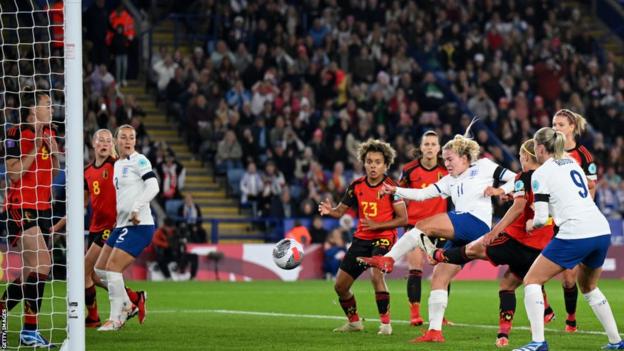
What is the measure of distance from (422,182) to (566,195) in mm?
4283

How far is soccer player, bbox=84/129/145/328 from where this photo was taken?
44.2 feet

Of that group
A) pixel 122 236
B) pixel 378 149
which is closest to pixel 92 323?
pixel 122 236

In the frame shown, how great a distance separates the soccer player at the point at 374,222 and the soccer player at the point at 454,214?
45 cm

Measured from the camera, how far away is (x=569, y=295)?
13.2m

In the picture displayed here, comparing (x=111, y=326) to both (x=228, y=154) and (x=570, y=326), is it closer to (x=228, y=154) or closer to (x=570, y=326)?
(x=570, y=326)

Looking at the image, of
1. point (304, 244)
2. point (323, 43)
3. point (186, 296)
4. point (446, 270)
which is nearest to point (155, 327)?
point (446, 270)

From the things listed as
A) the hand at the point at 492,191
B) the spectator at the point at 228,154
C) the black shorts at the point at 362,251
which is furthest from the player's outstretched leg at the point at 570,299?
the spectator at the point at 228,154

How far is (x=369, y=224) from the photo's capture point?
41.2 ft

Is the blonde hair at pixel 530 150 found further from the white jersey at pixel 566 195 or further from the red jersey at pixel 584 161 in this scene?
the red jersey at pixel 584 161

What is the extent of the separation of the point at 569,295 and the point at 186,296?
8.02 metres

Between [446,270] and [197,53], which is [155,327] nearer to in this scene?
[446,270]

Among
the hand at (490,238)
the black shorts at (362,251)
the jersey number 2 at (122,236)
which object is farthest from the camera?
the jersey number 2 at (122,236)

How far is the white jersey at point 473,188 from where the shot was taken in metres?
11.9

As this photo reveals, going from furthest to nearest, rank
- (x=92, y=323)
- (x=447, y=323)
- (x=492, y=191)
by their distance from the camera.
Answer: (x=447, y=323) → (x=92, y=323) → (x=492, y=191)
